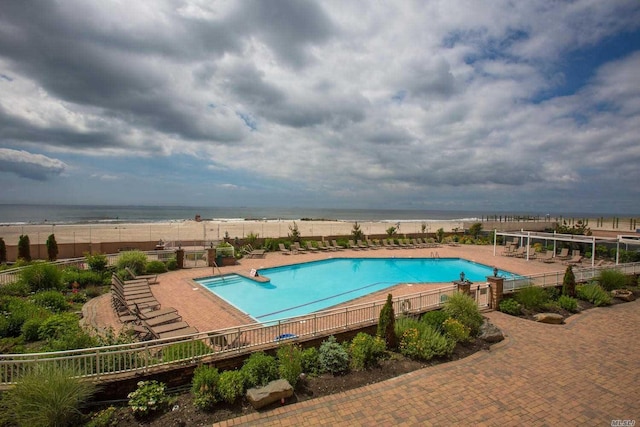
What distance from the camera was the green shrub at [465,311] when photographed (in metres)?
9.28

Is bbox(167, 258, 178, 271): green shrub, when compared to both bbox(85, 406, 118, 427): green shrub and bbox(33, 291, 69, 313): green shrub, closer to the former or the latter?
bbox(33, 291, 69, 313): green shrub

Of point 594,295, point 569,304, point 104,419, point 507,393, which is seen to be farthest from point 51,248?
point 594,295

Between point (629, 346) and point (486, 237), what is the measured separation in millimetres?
27100

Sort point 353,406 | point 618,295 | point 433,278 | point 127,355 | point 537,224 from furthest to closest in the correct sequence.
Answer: point 537,224 < point 433,278 < point 618,295 < point 127,355 < point 353,406

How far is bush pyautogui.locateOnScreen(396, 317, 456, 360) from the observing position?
7.88 m

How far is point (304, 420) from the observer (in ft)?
18.0

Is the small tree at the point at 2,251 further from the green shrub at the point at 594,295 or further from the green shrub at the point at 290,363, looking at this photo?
the green shrub at the point at 594,295

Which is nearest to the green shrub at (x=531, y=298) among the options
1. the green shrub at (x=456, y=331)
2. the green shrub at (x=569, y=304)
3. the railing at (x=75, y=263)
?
the green shrub at (x=569, y=304)

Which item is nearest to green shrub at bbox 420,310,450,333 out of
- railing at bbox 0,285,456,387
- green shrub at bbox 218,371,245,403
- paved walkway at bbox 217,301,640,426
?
railing at bbox 0,285,456,387

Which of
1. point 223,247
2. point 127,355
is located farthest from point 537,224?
point 127,355

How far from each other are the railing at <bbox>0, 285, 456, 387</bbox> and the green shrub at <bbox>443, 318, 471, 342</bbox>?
53.9 inches

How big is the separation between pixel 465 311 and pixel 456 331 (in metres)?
1.24

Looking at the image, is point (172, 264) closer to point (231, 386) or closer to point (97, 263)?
point (97, 263)

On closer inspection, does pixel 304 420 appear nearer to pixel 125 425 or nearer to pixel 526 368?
pixel 125 425
